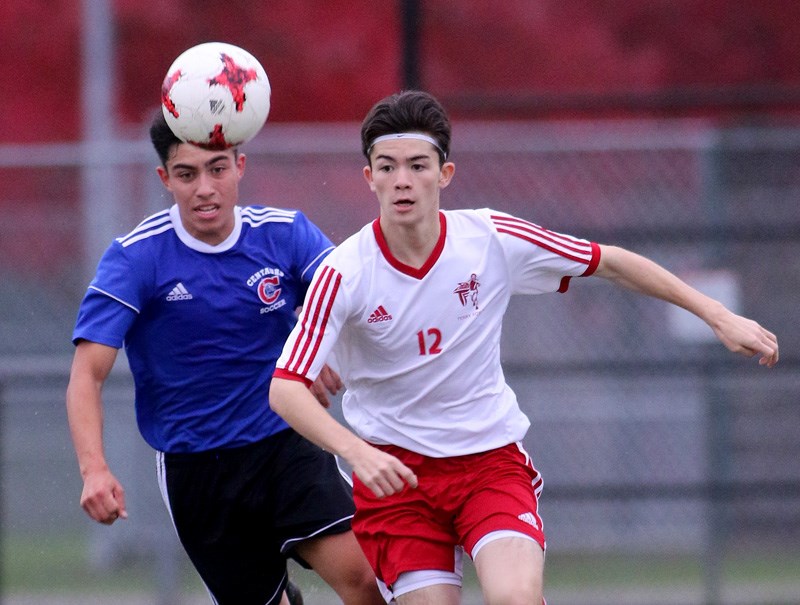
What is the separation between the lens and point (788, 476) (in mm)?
7145

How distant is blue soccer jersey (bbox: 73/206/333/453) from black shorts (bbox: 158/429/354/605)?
0.07 metres

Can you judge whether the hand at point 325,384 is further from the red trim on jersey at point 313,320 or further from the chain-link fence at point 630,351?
the chain-link fence at point 630,351

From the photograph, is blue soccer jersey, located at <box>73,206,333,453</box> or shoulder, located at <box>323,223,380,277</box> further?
blue soccer jersey, located at <box>73,206,333,453</box>

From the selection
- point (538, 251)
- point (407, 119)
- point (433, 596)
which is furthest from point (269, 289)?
point (433, 596)

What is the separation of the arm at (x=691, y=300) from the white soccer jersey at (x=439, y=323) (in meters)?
0.08

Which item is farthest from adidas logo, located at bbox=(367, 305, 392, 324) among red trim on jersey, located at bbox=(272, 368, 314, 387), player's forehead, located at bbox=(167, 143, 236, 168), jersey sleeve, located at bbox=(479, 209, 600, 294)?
player's forehead, located at bbox=(167, 143, 236, 168)

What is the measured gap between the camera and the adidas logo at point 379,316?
4.64 m

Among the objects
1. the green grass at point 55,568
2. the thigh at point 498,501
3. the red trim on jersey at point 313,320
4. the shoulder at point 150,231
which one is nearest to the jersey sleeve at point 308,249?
the shoulder at point 150,231

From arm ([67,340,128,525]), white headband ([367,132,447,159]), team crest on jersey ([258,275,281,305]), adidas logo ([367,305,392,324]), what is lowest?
arm ([67,340,128,525])

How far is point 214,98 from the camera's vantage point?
493 centimetres

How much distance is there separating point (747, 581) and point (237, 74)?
3.84m

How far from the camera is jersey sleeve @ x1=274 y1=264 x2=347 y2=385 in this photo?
4.42 m

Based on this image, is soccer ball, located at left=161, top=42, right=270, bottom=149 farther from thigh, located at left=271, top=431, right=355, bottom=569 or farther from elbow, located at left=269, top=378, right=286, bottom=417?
thigh, located at left=271, top=431, right=355, bottom=569

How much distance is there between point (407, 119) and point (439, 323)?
657 millimetres
